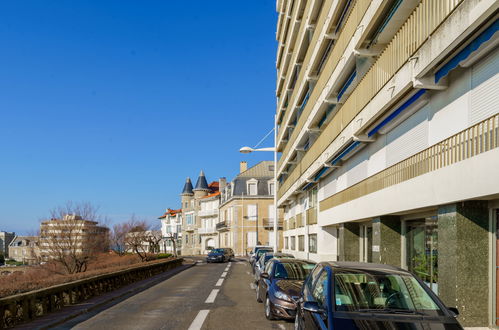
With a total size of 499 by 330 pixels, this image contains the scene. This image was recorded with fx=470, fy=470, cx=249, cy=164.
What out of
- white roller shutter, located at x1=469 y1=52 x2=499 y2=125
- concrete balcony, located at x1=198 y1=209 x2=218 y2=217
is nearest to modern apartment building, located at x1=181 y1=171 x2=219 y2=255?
concrete balcony, located at x1=198 y1=209 x2=218 y2=217

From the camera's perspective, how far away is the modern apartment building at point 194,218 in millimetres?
85250

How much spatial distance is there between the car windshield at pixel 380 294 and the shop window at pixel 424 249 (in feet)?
20.4

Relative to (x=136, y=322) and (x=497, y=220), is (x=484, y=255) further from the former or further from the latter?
(x=136, y=322)

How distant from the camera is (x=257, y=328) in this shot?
10.3 metres

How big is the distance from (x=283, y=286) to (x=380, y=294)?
5.10m

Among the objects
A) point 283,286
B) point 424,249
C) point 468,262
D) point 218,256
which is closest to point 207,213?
point 218,256

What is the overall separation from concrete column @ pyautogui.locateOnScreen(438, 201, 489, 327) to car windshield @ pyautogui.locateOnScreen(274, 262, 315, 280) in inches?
153

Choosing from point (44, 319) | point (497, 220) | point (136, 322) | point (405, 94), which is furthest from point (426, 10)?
point (44, 319)

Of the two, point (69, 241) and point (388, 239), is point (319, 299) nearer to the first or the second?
point (388, 239)

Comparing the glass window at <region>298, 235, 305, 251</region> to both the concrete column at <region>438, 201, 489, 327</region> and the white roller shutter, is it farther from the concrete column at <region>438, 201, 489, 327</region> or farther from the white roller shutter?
the white roller shutter

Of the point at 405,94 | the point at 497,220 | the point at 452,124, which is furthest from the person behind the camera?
the point at 405,94

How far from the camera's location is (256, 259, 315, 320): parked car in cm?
1059

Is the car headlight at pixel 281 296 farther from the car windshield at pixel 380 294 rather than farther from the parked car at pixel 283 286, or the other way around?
the car windshield at pixel 380 294

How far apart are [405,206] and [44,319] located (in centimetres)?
949
